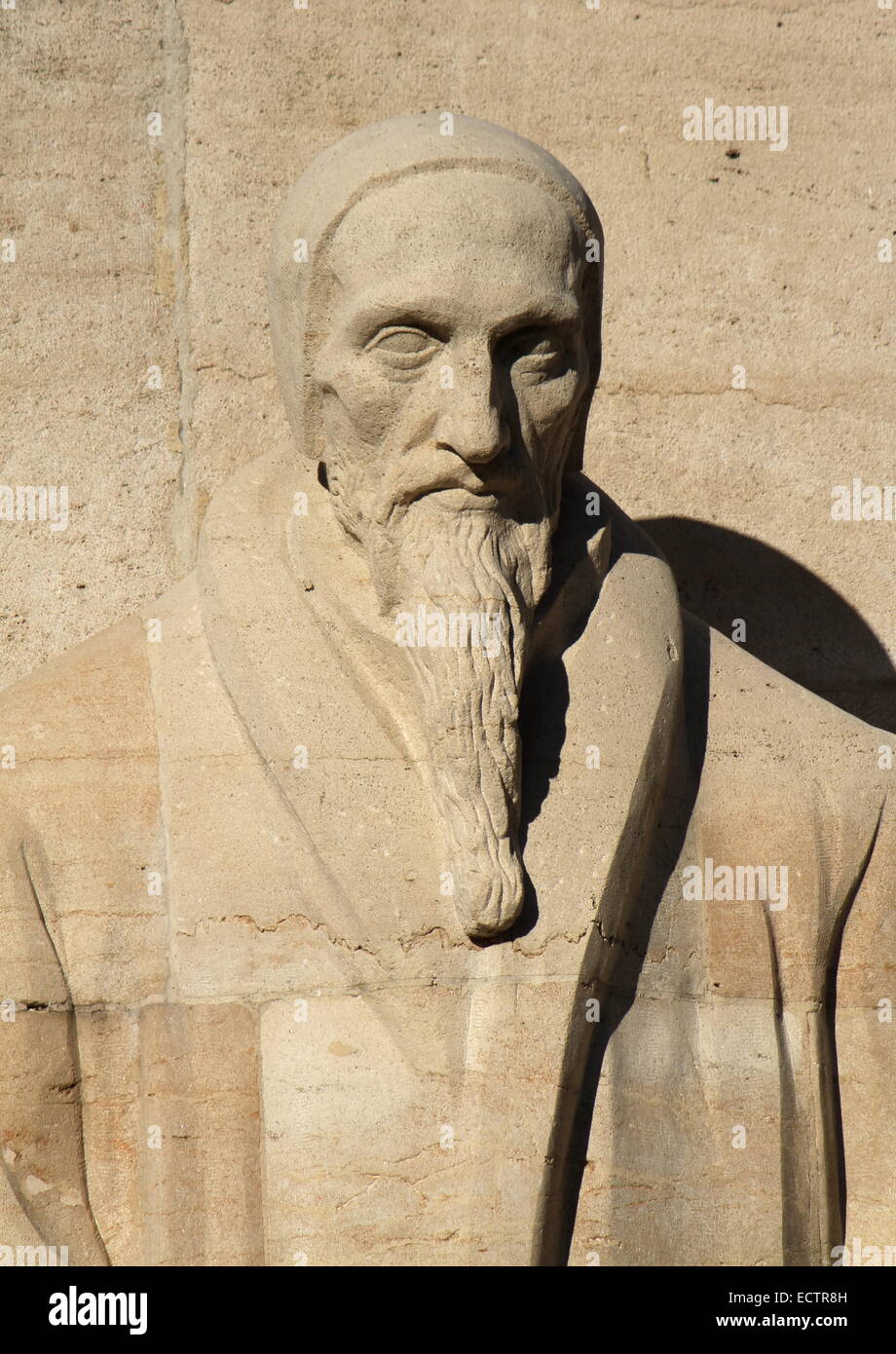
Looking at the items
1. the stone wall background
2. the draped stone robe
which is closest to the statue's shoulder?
the draped stone robe

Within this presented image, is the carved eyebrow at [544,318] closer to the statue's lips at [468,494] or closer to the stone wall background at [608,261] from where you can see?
the statue's lips at [468,494]

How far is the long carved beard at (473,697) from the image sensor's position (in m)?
5.26

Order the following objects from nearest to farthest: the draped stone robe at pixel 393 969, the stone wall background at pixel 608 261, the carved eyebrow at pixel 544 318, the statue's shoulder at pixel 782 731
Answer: the draped stone robe at pixel 393 969, the carved eyebrow at pixel 544 318, the statue's shoulder at pixel 782 731, the stone wall background at pixel 608 261

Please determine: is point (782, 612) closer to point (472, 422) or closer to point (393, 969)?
point (472, 422)

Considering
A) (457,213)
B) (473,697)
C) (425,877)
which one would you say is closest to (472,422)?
(457,213)

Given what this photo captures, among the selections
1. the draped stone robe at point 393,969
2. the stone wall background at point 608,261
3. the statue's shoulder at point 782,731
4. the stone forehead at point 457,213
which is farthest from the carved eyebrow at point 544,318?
the stone wall background at point 608,261

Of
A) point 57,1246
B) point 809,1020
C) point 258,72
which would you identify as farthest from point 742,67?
point 57,1246

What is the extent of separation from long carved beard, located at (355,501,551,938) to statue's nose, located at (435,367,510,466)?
0.44 ft

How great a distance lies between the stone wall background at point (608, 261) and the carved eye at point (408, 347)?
Result: 1520 millimetres

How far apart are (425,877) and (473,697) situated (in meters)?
0.34

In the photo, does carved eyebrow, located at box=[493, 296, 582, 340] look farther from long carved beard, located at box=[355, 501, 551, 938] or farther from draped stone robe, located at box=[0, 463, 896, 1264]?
draped stone robe, located at box=[0, 463, 896, 1264]

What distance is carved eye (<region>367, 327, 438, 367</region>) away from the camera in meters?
5.34

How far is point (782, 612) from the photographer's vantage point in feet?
22.7

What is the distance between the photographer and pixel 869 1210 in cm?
561
